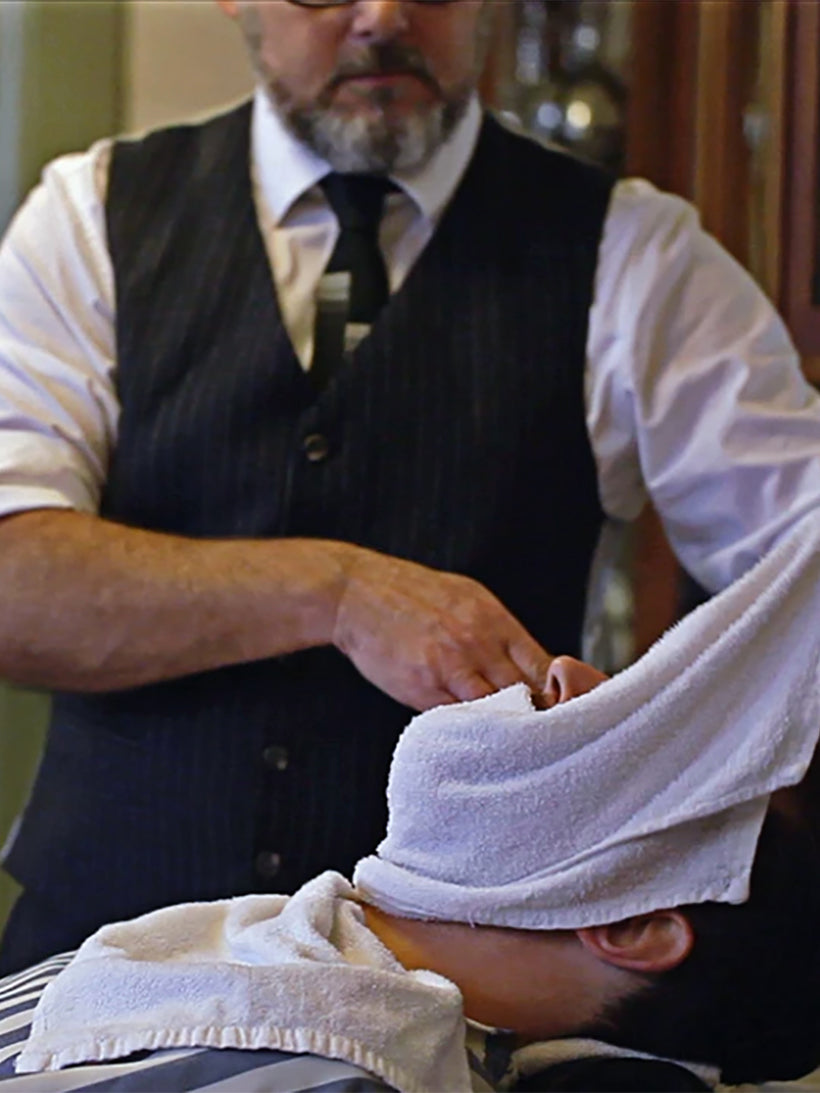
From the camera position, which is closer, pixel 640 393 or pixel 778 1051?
pixel 778 1051

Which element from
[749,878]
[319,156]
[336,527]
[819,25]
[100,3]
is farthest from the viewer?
[100,3]

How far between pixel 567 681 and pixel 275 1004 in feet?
0.86

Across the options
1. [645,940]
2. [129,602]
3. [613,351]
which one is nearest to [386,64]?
[613,351]

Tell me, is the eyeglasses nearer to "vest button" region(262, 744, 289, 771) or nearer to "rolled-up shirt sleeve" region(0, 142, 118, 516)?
"rolled-up shirt sleeve" region(0, 142, 118, 516)

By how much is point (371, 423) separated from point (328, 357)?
0.27 ft

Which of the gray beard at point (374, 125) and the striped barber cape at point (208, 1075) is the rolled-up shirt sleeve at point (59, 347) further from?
the striped barber cape at point (208, 1075)

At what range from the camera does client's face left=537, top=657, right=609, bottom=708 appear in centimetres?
92

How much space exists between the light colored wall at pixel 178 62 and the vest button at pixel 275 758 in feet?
3.11

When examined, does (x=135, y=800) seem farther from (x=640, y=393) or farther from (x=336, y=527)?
(x=640, y=393)

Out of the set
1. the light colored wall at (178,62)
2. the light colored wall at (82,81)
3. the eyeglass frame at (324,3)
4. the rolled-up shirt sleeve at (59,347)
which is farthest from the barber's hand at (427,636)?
the light colored wall at (178,62)


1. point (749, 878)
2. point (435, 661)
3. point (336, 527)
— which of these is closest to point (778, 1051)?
point (749, 878)

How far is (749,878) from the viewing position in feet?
2.82

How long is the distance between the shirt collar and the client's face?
63cm

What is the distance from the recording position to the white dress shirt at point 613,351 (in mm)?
1364
